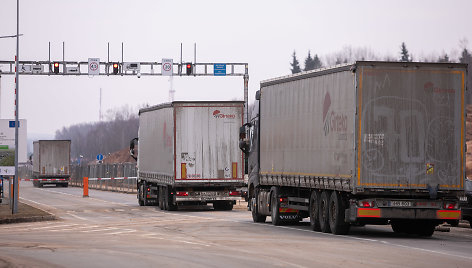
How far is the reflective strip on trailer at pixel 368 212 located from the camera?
22375 mm

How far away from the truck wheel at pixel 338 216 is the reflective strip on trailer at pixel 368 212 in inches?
34.7

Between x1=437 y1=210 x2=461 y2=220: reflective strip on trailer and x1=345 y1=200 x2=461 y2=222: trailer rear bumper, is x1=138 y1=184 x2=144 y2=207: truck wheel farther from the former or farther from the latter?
x1=437 y1=210 x2=461 y2=220: reflective strip on trailer

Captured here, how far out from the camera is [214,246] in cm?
2008

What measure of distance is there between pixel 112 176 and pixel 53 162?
365 inches

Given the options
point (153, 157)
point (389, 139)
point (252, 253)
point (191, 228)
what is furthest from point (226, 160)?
point (252, 253)

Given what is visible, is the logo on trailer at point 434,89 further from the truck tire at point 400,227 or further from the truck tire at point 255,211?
the truck tire at point 255,211

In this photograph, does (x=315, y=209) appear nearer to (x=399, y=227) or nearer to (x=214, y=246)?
(x=399, y=227)

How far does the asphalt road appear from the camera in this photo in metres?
16.7

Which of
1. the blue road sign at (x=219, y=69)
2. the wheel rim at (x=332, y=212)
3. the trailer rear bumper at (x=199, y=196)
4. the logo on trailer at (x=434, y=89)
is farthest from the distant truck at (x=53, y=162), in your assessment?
the logo on trailer at (x=434, y=89)

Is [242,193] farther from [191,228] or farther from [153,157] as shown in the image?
[191,228]

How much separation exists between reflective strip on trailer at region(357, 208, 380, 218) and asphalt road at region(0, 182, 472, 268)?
1.71 ft

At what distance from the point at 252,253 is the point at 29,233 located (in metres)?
8.66

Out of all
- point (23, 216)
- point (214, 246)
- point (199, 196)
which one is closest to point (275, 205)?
point (23, 216)

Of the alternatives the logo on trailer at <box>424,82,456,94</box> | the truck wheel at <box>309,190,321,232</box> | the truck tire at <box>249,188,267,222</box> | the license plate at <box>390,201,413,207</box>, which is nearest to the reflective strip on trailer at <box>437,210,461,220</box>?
the license plate at <box>390,201,413,207</box>
